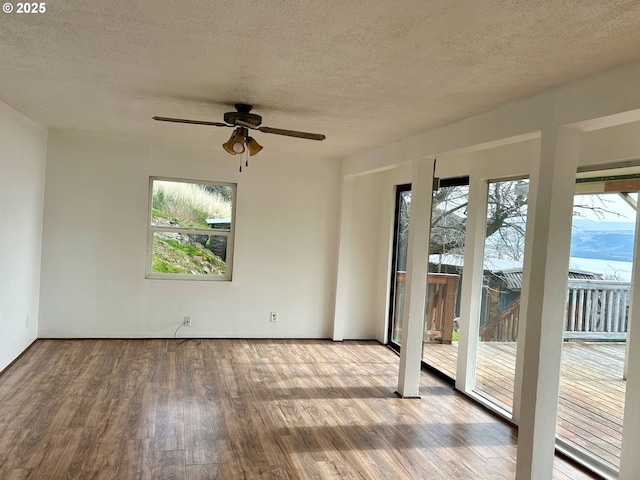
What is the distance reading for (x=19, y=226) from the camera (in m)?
4.93

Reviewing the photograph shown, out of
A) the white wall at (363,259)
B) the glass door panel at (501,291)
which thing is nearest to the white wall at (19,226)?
the white wall at (363,259)

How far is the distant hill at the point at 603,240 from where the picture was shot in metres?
3.28

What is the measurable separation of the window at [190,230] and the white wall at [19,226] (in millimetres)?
1211

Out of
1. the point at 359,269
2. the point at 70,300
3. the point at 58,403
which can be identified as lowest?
the point at 58,403

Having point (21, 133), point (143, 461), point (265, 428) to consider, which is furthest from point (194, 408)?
point (21, 133)

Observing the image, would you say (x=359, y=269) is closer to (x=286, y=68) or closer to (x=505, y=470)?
(x=505, y=470)

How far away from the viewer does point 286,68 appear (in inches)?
112

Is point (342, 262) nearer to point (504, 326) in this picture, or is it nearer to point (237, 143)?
point (504, 326)

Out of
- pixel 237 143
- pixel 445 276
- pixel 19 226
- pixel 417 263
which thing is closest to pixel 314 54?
pixel 237 143

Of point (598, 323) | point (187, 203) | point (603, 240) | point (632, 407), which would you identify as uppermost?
point (187, 203)

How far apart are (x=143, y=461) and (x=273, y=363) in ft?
7.96

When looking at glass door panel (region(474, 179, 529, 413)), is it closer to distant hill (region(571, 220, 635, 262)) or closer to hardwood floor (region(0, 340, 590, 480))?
hardwood floor (region(0, 340, 590, 480))

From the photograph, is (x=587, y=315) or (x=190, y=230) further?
(x=190, y=230)

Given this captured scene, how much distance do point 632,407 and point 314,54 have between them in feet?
8.75
